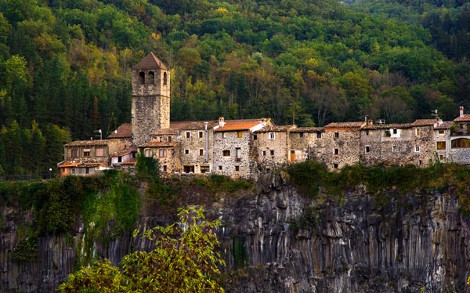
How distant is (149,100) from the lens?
93688 millimetres

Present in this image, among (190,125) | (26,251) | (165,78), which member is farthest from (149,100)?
(26,251)

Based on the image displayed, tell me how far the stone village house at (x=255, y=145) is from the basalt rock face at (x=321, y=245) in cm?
247

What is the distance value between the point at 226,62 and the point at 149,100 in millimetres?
50200

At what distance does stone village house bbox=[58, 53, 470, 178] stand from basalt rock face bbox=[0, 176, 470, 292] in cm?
247

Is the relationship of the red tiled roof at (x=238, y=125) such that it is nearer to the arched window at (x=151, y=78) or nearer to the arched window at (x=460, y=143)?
the arched window at (x=151, y=78)

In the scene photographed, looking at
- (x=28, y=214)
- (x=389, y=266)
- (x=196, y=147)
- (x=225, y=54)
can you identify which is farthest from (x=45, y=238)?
(x=225, y=54)

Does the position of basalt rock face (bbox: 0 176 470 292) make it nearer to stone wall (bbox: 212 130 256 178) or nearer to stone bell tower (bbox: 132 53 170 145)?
stone wall (bbox: 212 130 256 178)

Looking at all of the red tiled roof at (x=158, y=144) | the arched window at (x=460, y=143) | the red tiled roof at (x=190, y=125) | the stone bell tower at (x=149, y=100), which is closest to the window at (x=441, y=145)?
the arched window at (x=460, y=143)

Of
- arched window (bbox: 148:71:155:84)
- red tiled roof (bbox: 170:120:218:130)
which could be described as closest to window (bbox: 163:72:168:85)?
arched window (bbox: 148:71:155:84)

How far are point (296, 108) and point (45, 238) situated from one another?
34.3 meters

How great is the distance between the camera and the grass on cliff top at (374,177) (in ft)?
276

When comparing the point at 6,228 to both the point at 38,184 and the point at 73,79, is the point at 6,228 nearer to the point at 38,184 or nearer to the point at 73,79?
the point at 38,184

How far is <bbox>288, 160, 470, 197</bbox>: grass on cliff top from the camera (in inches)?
3310

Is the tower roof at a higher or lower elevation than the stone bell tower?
higher
